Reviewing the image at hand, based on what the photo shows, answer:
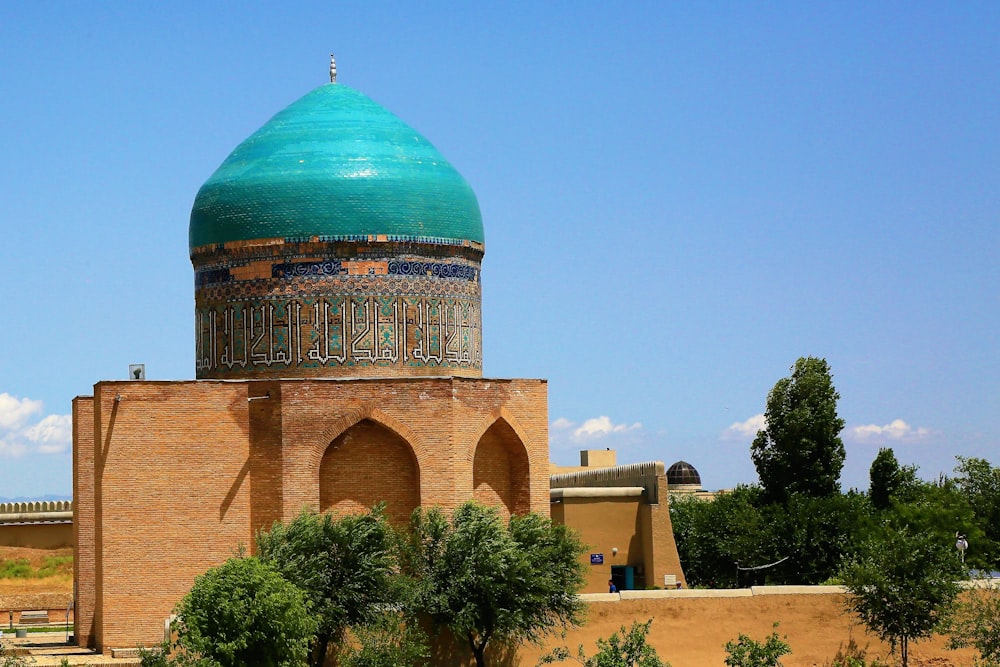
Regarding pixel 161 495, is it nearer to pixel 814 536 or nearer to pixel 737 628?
pixel 737 628

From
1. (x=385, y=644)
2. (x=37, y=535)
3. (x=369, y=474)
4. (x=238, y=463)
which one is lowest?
(x=385, y=644)

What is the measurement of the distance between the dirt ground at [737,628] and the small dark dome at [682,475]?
23814 mm

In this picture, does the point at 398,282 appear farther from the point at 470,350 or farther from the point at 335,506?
the point at 335,506

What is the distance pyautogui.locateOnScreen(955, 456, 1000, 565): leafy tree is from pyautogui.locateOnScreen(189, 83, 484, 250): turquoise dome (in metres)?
16.2

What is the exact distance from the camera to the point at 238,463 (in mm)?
21641

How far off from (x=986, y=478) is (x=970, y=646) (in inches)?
709

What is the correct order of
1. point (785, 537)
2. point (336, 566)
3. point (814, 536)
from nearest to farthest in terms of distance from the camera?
point (336, 566)
point (814, 536)
point (785, 537)

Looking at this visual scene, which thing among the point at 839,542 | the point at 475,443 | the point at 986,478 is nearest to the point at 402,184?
the point at 475,443

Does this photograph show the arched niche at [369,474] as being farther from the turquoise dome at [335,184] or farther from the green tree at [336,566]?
the turquoise dome at [335,184]

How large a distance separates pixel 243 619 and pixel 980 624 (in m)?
9.17

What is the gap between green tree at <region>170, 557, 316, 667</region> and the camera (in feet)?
62.9

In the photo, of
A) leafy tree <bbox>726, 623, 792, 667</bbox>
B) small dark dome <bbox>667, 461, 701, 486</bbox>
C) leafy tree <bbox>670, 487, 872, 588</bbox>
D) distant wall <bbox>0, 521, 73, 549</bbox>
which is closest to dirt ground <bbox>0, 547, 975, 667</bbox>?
leafy tree <bbox>726, 623, 792, 667</bbox>

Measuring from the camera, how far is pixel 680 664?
73.2ft

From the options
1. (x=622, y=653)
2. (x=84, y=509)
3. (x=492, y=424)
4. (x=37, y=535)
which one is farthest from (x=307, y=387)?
(x=37, y=535)
